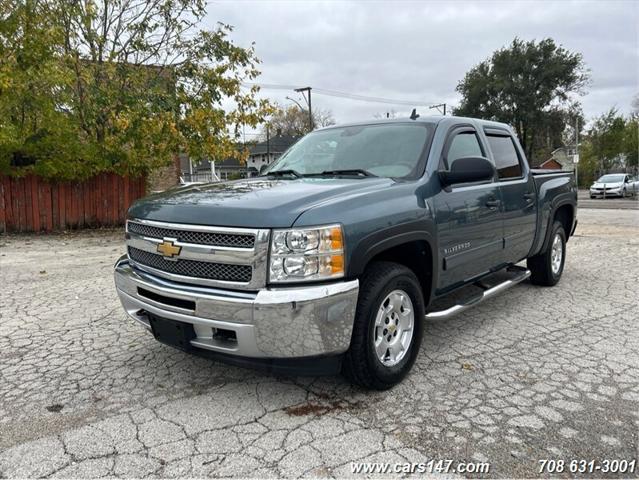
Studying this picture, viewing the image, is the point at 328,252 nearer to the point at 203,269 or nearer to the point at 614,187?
the point at 203,269

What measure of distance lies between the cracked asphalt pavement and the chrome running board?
1.18 ft

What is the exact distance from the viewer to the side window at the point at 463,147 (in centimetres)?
414

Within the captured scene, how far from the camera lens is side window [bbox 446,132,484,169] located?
4.14 meters

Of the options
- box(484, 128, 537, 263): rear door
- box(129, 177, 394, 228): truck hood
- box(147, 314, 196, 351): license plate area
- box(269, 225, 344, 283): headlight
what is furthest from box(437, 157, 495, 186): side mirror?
box(147, 314, 196, 351): license plate area

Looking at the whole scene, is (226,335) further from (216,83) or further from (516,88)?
(516,88)

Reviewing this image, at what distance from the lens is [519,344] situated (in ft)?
13.7

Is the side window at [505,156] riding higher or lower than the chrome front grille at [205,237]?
higher

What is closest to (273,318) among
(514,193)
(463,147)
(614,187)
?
(463,147)

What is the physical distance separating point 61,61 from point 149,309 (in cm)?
1131

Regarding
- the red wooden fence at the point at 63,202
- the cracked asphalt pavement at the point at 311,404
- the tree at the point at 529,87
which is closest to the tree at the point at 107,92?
the red wooden fence at the point at 63,202

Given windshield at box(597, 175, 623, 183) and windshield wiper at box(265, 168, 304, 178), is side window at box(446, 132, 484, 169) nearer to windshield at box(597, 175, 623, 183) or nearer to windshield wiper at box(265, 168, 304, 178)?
windshield wiper at box(265, 168, 304, 178)

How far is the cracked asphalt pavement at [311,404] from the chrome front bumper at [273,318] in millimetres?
488

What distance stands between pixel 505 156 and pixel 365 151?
1.82 meters

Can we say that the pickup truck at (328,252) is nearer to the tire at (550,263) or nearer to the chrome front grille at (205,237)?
the chrome front grille at (205,237)
